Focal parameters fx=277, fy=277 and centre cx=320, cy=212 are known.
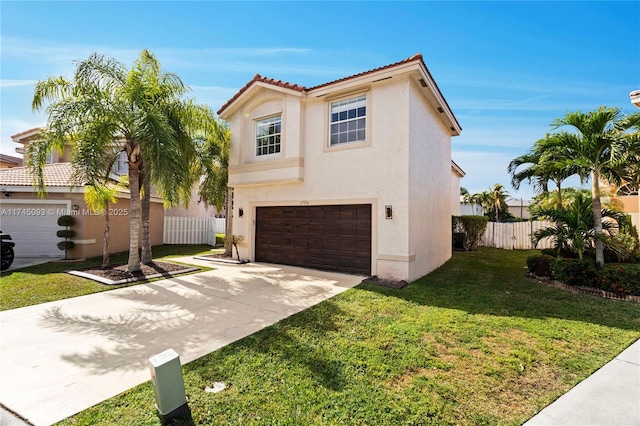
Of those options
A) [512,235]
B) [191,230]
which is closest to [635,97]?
[512,235]

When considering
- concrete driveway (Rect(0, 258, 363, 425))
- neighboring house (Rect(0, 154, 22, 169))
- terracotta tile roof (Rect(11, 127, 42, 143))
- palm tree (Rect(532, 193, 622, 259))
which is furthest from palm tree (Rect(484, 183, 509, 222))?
neighboring house (Rect(0, 154, 22, 169))

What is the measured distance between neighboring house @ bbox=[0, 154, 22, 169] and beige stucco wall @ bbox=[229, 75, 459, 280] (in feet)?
86.1

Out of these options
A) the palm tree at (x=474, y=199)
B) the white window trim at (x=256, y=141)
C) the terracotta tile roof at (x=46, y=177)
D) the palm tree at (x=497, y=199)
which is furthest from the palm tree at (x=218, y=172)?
the palm tree at (x=474, y=199)

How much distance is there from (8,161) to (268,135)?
3000 centimetres

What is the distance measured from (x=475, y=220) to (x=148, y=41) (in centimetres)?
1897

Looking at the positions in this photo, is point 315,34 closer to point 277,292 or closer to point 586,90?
point 277,292

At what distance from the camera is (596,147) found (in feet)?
26.9

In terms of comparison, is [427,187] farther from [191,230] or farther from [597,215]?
[191,230]

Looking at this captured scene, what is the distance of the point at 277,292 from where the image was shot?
7855mm

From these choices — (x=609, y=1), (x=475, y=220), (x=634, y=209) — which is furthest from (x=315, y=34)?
(x=634, y=209)

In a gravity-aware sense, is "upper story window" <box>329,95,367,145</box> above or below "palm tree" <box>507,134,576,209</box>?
above

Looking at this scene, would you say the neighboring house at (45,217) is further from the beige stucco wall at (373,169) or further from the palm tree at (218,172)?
the beige stucco wall at (373,169)

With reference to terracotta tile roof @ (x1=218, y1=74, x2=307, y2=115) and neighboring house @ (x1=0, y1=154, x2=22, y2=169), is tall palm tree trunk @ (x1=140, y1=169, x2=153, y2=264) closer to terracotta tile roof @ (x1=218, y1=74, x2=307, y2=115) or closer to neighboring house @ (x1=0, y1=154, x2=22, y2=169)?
terracotta tile roof @ (x1=218, y1=74, x2=307, y2=115)

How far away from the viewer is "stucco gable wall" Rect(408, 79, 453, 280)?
30.2 feet
